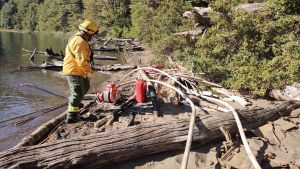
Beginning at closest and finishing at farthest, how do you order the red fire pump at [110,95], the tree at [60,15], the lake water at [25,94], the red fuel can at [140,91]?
the lake water at [25,94] → the red fuel can at [140,91] → the red fire pump at [110,95] → the tree at [60,15]

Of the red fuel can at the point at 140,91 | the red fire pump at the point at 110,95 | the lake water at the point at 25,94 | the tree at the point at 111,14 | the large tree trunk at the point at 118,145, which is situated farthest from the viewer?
the tree at the point at 111,14

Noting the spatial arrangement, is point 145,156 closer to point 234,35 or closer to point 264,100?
point 264,100

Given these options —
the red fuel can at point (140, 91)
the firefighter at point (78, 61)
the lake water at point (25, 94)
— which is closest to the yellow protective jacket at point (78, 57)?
the firefighter at point (78, 61)

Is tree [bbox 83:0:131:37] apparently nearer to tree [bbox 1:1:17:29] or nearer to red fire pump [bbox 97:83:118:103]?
red fire pump [bbox 97:83:118:103]

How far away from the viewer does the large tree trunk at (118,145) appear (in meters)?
4.34

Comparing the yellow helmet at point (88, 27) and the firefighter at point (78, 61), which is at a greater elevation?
the yellow helmet at point (88, 27)

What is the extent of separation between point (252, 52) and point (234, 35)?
0.81 m

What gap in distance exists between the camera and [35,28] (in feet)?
292

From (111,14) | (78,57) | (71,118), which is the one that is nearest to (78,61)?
(78,57)

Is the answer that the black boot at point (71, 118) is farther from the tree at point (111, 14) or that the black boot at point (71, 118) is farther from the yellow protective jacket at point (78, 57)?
the tree at point (111, 14)

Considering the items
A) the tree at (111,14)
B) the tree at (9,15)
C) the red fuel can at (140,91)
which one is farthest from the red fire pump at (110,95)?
the tree at (9,15)

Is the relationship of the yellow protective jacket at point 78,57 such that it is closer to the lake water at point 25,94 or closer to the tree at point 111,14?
the lake water at point 25,94

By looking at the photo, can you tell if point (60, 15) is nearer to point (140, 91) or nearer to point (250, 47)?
point (250, 47)

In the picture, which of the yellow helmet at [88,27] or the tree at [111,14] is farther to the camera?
the tree at [111,14]
